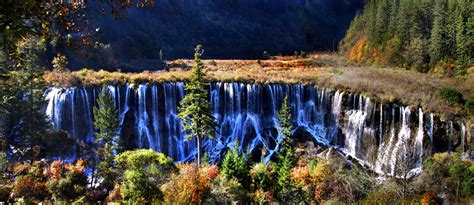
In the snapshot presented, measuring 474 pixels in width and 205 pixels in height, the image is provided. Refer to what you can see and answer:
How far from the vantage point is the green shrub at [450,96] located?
38.4m

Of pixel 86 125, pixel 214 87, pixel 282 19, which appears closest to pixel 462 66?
pixel 214 87

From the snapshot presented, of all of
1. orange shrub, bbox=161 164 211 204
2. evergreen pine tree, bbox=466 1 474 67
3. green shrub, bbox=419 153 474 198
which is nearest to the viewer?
orange shrub, bbox=161 164 211 204

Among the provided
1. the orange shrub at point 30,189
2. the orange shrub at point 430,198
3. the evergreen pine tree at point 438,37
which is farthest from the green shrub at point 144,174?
the evergreen pine tree at point 438,37

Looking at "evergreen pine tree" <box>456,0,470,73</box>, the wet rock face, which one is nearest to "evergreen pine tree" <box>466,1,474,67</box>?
"evergreen pine tree" <box>456,0,470,73</box>

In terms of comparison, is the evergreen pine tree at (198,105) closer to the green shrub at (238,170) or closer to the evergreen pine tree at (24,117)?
the green shrub at (238,170)

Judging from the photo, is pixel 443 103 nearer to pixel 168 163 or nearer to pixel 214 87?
pixel 214 87

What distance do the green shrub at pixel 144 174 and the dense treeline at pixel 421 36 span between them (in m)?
43.4

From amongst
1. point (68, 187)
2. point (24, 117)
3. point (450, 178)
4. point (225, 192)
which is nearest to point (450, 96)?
point (450, 178)

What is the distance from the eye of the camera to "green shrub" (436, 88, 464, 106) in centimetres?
3838

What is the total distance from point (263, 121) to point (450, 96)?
19.0 meters

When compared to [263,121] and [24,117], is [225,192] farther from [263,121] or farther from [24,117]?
[263,121]

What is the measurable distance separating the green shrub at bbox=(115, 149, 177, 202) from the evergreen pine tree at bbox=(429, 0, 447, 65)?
45559mm

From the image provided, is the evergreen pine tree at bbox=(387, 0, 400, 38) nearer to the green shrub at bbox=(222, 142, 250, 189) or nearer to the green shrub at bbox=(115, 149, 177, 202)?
the green shrub at bbox=(222, 142, 250, 189)

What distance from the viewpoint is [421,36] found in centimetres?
5981
